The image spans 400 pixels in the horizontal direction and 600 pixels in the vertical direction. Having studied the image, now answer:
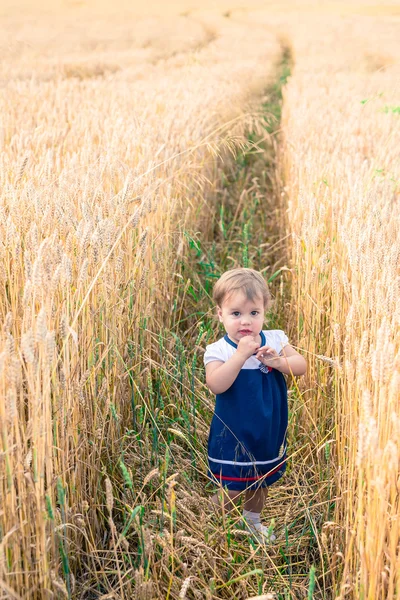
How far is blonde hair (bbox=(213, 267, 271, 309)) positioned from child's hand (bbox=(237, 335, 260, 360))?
0.12m

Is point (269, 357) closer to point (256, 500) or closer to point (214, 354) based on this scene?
point (214, 354)

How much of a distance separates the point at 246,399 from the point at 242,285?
1.10 feet

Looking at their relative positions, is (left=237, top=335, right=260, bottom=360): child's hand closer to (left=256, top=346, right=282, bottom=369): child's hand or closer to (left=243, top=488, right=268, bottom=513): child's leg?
(left=256, top=346, right=282, bottom=369): child's hand

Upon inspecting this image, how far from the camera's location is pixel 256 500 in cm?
200

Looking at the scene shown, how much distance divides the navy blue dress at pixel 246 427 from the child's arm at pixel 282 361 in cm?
5

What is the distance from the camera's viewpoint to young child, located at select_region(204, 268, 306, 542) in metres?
1.92

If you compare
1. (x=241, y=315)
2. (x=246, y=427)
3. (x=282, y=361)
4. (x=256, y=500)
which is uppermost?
(x=241, y=315)

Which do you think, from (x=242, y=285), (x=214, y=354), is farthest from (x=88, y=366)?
(x=242, y=285)

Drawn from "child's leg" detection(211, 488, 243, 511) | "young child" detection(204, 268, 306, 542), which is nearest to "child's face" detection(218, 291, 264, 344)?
"young child" detection(204, 268, 306, 542)

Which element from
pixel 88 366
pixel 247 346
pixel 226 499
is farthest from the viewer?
pixel 226 499

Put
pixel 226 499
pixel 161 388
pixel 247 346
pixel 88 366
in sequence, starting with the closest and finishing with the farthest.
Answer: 1. pixel 88 366
2. pixel 247 346
3. pixel 226 499
4. pixel 161 388

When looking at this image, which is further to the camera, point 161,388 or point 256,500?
point 161,388

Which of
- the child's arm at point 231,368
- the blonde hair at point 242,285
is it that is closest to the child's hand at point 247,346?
the child's arm at point 231,368

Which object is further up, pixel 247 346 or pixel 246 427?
pixel 247 346
